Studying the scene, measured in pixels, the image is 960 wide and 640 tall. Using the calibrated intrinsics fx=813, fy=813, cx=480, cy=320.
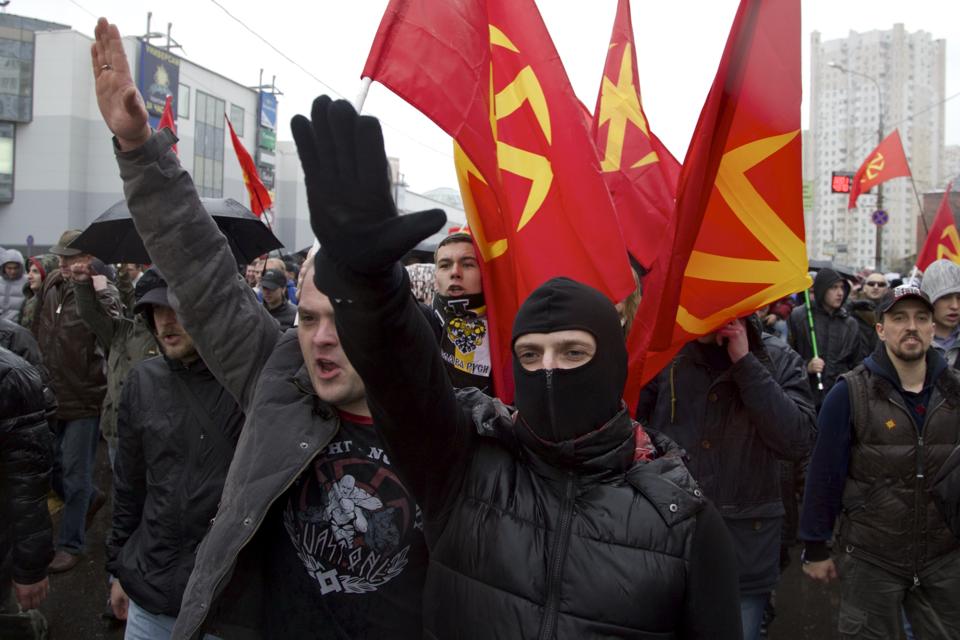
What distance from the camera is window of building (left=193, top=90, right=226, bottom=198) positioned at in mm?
41344

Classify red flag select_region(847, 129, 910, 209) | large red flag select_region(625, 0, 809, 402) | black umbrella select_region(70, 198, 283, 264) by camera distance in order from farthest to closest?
red flag select_region(847, 129, 910, 209)
black umbrella select_region(70, 198, 283, 264)
large red flag select_region(625, 0, 809, 402)

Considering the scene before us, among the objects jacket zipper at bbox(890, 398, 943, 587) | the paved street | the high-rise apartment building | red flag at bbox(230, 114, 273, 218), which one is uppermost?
the high-rise apartment building

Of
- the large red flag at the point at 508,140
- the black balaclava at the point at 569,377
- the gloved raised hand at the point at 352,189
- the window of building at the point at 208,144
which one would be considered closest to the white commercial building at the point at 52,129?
the window of building at the point at 208,144

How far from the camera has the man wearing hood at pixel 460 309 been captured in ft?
11.6

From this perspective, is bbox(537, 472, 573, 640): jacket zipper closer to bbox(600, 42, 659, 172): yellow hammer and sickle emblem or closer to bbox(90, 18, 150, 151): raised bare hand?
bbox(90, 18, 150, 151): raised bare hand

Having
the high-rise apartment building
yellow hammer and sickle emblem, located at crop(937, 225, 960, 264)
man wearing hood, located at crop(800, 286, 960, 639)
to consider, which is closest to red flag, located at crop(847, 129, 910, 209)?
yellow hammer and sickle emblem, located at crop(937, 225, 960, 264)

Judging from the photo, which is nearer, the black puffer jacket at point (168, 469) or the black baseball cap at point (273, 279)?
the black puffer jacket at point (168, 469)

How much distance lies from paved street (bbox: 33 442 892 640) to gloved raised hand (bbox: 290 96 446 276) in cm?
419

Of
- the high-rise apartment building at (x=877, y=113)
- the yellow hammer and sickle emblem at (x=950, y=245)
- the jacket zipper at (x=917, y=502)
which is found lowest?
the jacket zipper at (x=917, y=502)

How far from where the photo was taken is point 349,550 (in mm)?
2150

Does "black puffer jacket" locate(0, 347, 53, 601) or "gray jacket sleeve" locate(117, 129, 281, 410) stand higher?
"gray jacket sleeve" locate(117, 129, 281, 410)

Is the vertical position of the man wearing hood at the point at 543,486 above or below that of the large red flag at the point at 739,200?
below

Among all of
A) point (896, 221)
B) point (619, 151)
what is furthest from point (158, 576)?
point (896, 221)

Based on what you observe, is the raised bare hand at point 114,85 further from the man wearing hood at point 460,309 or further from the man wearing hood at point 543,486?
Answer: the man wearing hood at point 460,309
